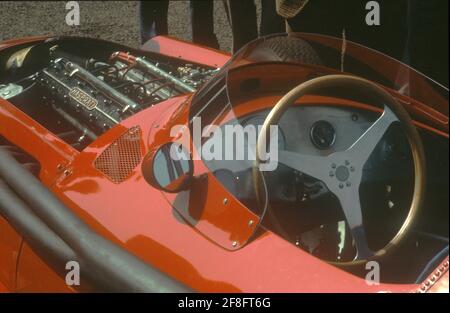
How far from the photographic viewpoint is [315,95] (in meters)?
1.95

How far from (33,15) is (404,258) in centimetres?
521

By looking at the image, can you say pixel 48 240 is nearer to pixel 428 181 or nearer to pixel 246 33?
pixel 428 181

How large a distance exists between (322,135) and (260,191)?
0.90 feet

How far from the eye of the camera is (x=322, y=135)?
6.15 ft

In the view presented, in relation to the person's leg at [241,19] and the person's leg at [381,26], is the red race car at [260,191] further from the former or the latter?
the person's leg at [241,19]

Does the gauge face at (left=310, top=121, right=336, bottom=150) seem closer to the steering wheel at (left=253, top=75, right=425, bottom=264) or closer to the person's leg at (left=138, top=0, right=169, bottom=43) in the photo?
the steering wheel at (left=253, top=75, right=425, bottom=264)

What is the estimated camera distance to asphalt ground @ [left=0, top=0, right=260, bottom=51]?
570cm

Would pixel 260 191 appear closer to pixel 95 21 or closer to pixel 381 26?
pixel 381 26

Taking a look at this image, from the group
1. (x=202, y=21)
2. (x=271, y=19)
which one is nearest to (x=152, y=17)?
(x=202, y=21)

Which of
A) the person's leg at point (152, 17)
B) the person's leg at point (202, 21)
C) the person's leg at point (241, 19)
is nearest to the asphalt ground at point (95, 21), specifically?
the person's leg at point (202, 21)

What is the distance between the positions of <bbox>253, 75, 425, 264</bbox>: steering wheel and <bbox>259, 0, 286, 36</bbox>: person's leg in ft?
5.42

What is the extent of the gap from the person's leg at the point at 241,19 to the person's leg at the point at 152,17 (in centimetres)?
81

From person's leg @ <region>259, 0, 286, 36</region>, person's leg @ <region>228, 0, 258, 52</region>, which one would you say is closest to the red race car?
person's leg @ <region>259, 0, 286, 36</region>
